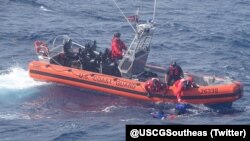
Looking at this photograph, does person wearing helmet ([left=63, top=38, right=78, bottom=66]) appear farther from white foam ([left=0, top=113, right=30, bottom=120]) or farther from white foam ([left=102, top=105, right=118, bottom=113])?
white foam ([left=0, top=113, right=30, bottom=120])

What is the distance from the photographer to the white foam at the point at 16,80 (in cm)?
2486

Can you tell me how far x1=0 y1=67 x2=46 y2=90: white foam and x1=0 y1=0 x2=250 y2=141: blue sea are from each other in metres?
0.04

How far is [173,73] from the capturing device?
78.2ft

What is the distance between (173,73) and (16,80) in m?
6.35

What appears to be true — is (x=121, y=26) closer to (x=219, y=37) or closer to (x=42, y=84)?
(x=219, y=37)

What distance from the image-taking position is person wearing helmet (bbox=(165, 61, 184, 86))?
77.9 feet

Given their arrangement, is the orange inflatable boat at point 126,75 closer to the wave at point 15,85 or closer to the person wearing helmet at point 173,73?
the person wearing helmet at point 173,73

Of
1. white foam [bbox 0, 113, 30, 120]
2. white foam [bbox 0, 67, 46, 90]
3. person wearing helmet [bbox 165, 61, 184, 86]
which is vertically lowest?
white foam [bbox 0, 113, 30, 120]

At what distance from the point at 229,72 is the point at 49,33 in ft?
34.5

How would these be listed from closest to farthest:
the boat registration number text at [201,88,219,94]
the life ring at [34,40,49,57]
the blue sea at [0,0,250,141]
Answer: the blue sea at [0,0,250,141] → the boat registration number text at [201,88,219,94] → the life ring at [34,40,49,57]

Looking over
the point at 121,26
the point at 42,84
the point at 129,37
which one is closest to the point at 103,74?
the point at 42,84

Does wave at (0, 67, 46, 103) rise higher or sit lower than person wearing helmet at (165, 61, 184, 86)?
lower
